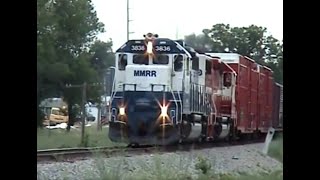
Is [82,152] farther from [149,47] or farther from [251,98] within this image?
[251,98]

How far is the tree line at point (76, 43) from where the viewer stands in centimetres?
623

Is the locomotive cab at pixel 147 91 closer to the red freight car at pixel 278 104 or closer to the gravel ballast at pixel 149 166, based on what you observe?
the gravel ballast at pixel 149 166

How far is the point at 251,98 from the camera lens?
1268 centimetres

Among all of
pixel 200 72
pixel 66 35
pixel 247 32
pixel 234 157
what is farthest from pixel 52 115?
pixel 200 72

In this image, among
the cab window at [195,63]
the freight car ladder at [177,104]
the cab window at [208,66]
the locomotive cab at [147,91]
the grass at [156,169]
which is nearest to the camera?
the grass at [156,169]

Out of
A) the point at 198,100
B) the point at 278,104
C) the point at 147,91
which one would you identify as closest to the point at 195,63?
the point at 198,100

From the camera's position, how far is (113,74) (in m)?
9.79

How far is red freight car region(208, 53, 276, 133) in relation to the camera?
11337mm

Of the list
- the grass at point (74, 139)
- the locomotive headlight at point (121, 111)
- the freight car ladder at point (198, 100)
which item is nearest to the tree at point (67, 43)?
the grass at point (74, 139)

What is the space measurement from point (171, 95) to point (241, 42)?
88.2 inches

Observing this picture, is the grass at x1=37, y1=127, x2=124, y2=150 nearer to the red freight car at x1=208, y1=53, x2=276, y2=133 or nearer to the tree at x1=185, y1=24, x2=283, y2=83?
the tree at x1=185, y1=24, x2=283, y2=83

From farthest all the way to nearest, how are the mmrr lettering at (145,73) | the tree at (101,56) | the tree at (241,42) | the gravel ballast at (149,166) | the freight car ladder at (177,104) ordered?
1. the mmrr lettering at (145,73)
2. the freight car ladder at (177,104)
3. the tree at (101,56)
4. the tree at (241,42)
5. the gravel ballast at (149,166)
